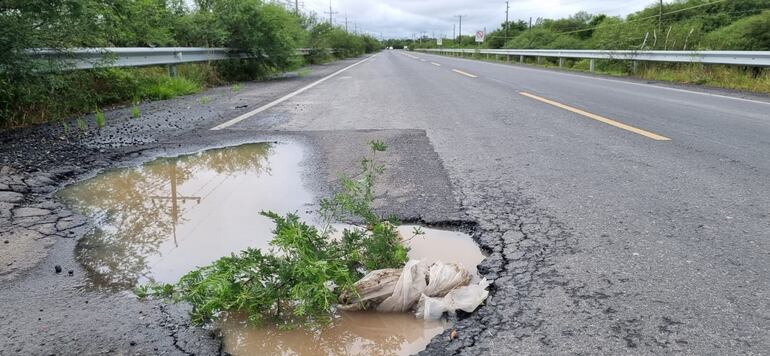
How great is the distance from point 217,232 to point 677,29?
80.1ft

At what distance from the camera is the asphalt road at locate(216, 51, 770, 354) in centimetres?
206

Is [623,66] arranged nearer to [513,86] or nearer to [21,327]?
[513,86]

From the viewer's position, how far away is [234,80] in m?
13.7

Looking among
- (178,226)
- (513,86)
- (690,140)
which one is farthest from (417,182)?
(513,86)

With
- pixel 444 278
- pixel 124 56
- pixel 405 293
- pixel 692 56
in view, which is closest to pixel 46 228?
pixel 405 293

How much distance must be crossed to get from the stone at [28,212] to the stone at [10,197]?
20 centimetres

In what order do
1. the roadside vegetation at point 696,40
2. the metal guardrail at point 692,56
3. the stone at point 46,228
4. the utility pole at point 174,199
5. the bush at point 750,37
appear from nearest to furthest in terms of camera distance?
1. the stone at point 46,228
2. the utility pole at point 174,199
3. the metal guardrail at point 692,56
4. the roadside vegetation at point 696,40
5. the bush at point 750,37

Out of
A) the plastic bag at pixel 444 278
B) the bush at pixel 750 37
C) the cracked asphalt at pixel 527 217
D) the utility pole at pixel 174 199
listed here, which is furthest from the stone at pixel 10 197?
the bush at pixel 750 37

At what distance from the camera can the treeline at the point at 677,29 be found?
19.5 m

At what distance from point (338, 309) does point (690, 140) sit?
4.70 m

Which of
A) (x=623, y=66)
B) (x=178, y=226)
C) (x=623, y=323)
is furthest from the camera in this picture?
(x=623, y=66)

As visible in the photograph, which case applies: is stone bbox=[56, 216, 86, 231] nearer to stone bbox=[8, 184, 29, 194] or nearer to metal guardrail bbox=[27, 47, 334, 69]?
stone bbox=[8, 184, 29, 194]

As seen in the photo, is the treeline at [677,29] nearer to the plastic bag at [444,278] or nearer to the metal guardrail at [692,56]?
the metal guardrail at [692,56]

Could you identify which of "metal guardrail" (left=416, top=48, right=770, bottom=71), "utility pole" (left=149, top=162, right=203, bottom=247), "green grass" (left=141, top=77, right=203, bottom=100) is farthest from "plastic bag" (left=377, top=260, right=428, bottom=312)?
"metal guardrail" (left=416, top=48, right=770, bottom=71)
